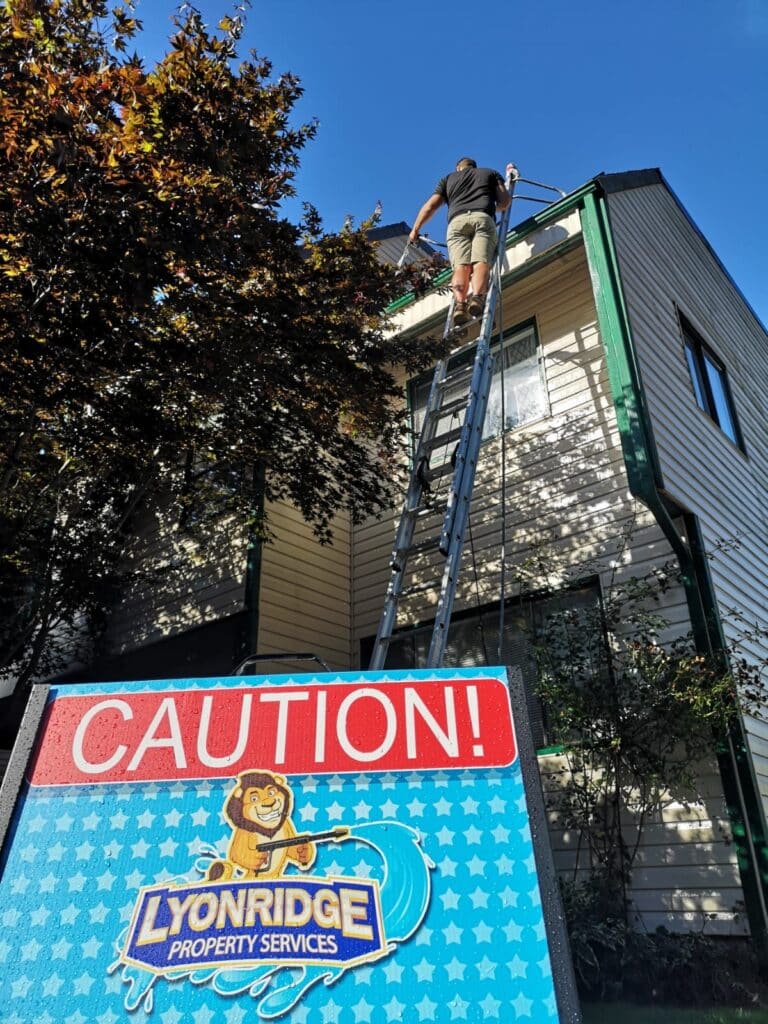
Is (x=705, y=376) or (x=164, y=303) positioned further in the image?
(x=705, y=376)

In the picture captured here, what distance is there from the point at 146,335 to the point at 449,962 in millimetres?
5317

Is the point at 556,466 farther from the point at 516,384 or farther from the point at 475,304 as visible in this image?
the point at 475,304

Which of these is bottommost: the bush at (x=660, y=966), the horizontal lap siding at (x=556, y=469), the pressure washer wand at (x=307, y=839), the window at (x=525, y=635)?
the bush at (x=660, y=966)

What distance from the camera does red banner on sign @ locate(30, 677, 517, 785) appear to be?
5.94 ft

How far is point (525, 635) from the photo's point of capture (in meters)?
6.95

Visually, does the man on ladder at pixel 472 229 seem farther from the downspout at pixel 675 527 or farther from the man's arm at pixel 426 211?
the downspout at pixel 675 527

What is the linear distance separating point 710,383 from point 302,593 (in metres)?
5.74

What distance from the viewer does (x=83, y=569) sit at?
9.27 metres

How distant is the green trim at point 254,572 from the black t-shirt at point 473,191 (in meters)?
3.48

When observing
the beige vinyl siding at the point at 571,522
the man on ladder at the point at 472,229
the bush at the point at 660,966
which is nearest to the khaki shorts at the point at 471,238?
the man on ladder at the point at 472,229

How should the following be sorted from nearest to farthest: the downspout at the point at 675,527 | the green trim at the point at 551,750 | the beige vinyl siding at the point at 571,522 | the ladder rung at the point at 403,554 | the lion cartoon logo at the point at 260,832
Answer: the lion cartoon logo at the point at 260,832 → the ladder rung at the point at 403,554 → the downspout at the point at 675,527 → the beige vinyl siding at the point at 571,522 → the green trim at the point at 551,750

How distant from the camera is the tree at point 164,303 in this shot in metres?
4.68

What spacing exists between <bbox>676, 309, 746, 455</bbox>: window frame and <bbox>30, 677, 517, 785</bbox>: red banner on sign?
731 cm

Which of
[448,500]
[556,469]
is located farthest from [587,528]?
[448,500]
